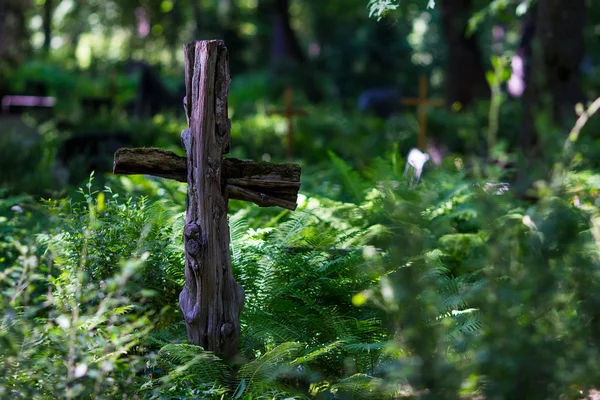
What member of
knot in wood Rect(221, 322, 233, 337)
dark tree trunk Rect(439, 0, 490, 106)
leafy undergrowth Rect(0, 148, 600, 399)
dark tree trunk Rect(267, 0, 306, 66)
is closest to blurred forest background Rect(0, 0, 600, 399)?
leafy undergrowth Rect(0, 148, 600, 399)

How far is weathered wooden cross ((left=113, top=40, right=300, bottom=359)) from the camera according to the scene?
157 inches

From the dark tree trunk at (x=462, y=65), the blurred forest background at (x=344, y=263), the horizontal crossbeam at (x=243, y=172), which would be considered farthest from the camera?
the dark tree trunk at (x=462, y=65)

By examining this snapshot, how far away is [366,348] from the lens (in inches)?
160

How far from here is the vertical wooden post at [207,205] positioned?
3980 millimetres

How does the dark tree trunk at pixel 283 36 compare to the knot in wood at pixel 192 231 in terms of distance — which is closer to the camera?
the knot in wood at pixel 192 231

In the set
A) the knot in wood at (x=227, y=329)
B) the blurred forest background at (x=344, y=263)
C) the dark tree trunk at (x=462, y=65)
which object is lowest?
the knot in wood at (x=227, y=329)

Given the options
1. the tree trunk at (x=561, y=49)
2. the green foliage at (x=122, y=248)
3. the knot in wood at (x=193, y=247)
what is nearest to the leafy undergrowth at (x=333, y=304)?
the green foliage at (x=122, y=248)

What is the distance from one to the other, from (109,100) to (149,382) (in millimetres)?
14660

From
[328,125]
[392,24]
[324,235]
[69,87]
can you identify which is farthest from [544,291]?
[69,87]

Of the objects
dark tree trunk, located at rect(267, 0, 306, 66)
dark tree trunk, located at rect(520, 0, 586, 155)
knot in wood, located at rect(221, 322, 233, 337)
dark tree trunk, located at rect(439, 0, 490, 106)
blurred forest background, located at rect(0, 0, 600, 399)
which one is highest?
dark tree trunk, located at rect(267, 0, 306, 66)

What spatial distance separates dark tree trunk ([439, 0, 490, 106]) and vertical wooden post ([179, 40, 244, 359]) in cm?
1410

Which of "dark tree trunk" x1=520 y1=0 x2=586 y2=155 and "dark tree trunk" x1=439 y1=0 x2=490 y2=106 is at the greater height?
"dark tree trunk" x1=439 y1=0 x2=490 y2=106

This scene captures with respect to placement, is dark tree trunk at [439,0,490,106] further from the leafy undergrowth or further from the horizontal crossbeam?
the horizontal crossbeam

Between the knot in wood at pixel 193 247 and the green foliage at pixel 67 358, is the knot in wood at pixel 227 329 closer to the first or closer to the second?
the knot in wood at pixel 193 247
